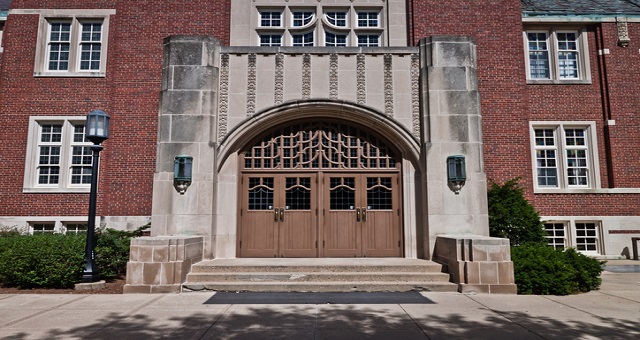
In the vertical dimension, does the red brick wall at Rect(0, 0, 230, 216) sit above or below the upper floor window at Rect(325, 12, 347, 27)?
below

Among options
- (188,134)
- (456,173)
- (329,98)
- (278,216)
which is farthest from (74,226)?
(456,173)

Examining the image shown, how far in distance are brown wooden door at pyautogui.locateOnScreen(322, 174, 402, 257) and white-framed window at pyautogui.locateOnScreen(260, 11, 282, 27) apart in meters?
6.23

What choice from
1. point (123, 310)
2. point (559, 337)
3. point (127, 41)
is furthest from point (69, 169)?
point (559, 337)

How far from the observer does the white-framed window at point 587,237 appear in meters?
13.6

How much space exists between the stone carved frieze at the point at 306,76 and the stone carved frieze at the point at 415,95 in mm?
2645

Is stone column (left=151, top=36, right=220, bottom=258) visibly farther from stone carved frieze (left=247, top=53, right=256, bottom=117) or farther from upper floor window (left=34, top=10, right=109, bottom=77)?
upper floor window (left=34, top=10, right=109, bottom=77)

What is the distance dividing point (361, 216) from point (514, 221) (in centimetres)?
409

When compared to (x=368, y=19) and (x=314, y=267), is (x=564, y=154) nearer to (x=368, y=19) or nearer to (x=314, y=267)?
(x=368, y=19)

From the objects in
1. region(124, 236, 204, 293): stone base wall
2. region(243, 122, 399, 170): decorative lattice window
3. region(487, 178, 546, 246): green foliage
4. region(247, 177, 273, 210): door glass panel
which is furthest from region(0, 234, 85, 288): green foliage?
region(487, 178, 546, 246): green foliage

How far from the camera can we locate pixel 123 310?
21.0ft

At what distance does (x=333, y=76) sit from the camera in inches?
419


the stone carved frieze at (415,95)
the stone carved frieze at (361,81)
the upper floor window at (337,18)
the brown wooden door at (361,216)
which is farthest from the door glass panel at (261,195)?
the upper floor window at (337,18)

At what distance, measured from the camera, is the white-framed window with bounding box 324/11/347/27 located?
13938 mm

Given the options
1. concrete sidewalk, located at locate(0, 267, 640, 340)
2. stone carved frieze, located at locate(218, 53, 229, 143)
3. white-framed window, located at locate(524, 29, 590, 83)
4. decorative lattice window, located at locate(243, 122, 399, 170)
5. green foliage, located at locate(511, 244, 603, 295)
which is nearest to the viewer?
concrete sidewalk, located at locate(0, 267, 640, 340)
